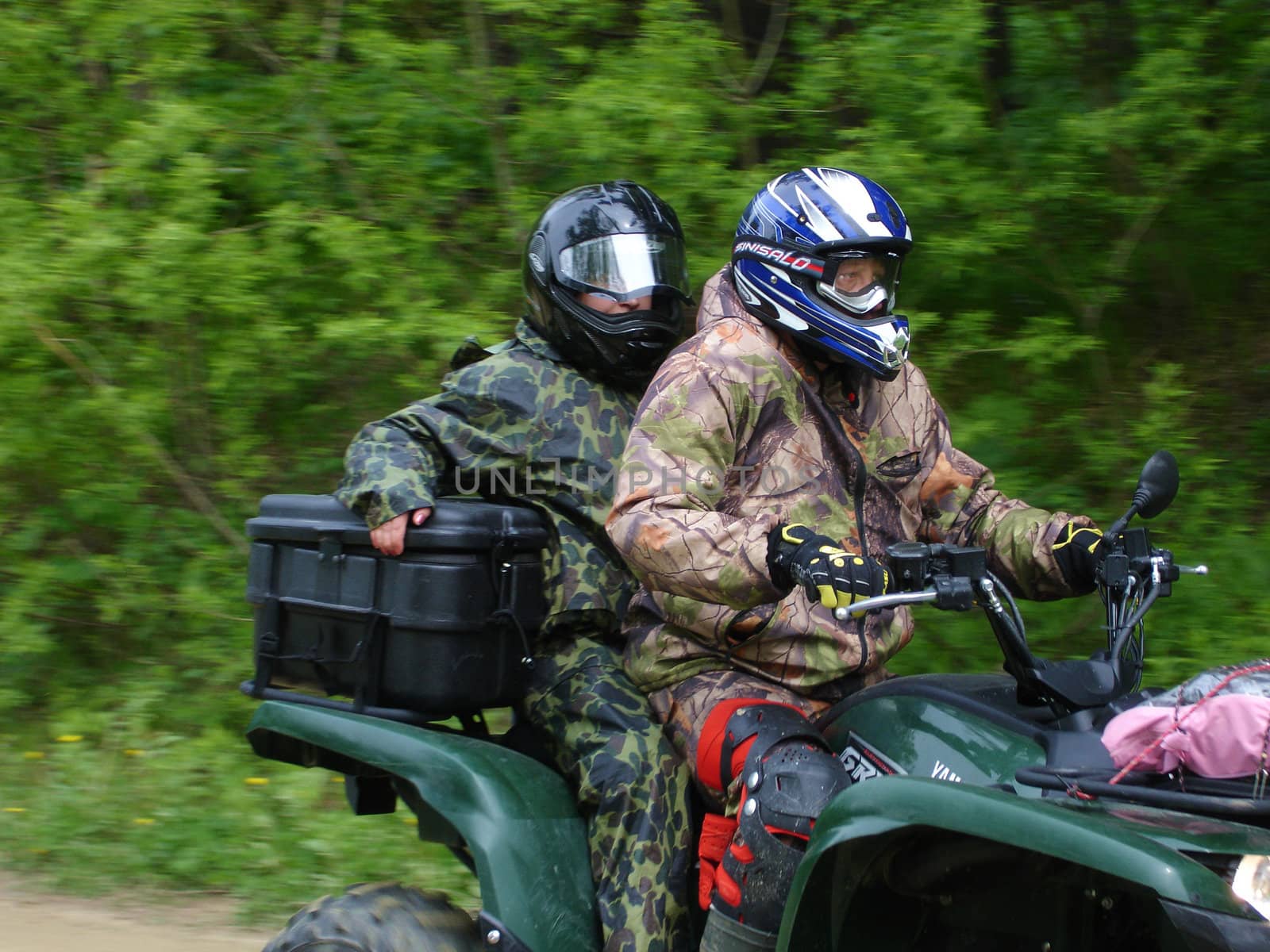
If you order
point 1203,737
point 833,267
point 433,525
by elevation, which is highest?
point 833,267

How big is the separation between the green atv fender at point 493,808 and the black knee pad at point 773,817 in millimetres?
382

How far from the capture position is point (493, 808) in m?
2.81

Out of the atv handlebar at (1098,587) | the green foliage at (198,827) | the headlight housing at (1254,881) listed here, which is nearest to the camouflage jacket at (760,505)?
the atv handlebar at (1098,587)

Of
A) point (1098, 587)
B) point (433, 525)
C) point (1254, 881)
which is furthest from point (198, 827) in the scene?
point (1254, 881)

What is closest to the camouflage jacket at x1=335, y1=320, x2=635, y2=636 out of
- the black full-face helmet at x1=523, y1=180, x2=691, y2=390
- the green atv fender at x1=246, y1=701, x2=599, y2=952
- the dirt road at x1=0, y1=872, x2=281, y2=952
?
the black full-face helmet at x1=523, y1=180, x2=691, y2=390

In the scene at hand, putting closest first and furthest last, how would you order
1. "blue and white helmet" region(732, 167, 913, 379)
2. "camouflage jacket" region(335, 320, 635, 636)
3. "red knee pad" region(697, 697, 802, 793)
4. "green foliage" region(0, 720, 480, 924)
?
1. "red knee pad" region(697, 697, 802, 793)
2. "blue and white helmet" region(732, 167, 913, 379)
3. "camouflage jacket" region(335, 320, 635, 636)
4. "green foliage" region(0, 720, 480, 924)

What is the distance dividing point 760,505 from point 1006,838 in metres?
1.04

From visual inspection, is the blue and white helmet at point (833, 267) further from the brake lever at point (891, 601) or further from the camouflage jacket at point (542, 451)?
the brake lever at point (891, 601)

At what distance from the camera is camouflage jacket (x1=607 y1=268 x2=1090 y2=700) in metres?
2.62

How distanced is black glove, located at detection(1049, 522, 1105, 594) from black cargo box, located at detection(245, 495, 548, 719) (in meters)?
1.15

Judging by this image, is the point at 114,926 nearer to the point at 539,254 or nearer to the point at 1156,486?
the point at 539,254

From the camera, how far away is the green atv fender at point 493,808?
2.79 meters

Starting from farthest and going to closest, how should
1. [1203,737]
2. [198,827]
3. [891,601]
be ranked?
[198,827], [891,601], [1203,737]

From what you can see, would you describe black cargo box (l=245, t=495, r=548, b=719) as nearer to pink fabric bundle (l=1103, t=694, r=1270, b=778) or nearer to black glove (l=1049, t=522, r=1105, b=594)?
black glove (l=1049, t=522, r=1105, b=594)
